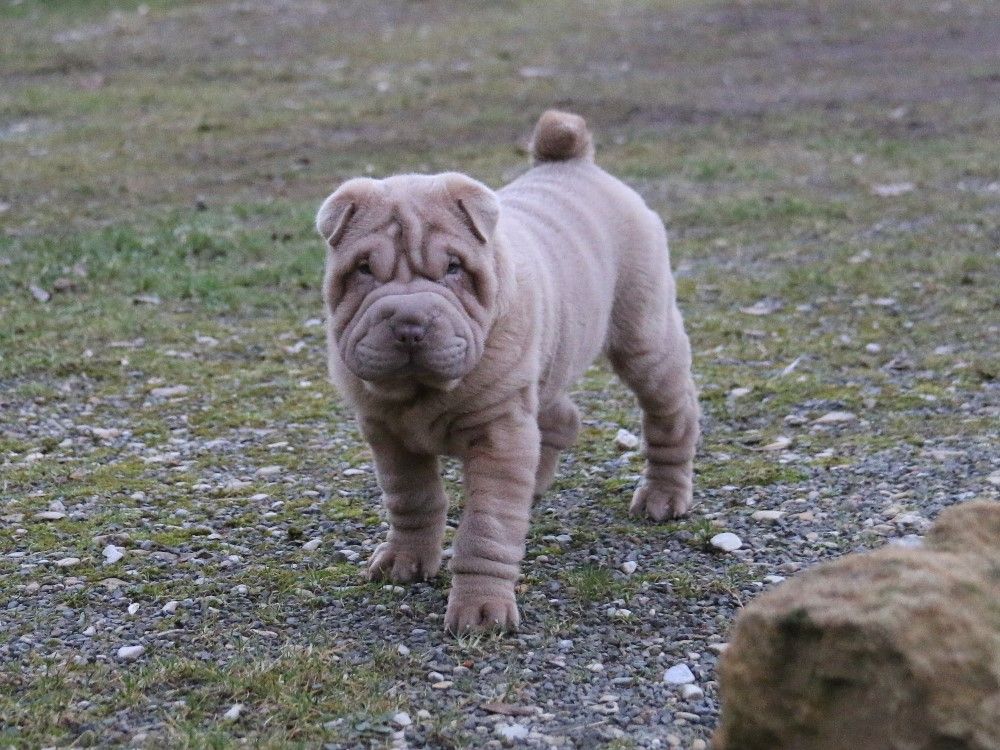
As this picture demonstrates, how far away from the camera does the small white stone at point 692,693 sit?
4.12 m

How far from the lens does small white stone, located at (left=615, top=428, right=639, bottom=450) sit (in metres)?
6.54

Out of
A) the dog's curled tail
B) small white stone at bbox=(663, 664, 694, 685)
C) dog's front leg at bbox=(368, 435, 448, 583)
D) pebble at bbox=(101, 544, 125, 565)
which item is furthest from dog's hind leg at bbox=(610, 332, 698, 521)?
pebble at bbox=(101, 544, 125, 565)

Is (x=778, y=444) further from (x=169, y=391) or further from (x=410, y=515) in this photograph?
(x=169, y=391)

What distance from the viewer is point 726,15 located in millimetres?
19406

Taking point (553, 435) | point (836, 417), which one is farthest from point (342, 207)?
point (836, 417)

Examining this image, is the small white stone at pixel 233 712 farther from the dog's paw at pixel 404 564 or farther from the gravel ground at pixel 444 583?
the dog's paw at pixel 404 564

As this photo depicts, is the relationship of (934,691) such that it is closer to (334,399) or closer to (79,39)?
(334,399)

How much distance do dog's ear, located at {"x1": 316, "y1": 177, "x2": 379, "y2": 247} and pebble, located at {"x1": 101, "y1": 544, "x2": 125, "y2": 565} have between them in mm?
1566

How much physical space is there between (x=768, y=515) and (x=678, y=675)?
1.40m

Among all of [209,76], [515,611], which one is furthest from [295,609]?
[209,76]

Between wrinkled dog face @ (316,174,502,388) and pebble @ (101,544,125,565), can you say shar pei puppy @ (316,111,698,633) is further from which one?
pebble @ (101,544,125,565)

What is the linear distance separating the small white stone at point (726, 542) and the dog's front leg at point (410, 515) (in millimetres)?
1003

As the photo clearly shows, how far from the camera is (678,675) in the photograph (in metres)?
4.25

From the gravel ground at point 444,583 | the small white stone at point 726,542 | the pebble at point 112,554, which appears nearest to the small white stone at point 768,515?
the gravel ground at point 444,583
